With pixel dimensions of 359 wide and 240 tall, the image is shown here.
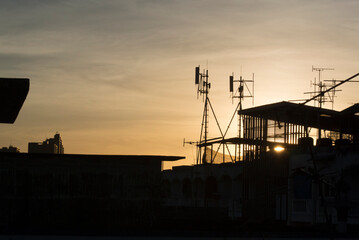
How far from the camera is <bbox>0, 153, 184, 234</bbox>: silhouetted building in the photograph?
98.3ft

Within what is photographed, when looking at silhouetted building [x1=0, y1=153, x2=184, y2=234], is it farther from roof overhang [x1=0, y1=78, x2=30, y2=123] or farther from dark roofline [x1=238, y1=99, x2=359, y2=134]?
roof overhang [x1=0, y1=78, x2=30, y2=123]

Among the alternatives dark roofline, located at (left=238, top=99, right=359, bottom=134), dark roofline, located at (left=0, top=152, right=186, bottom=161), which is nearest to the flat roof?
dark roofline, located at (left=238, top=99, right=359, bottom=134)

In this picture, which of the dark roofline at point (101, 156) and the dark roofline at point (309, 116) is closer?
the dark roofline at point (101, 156)

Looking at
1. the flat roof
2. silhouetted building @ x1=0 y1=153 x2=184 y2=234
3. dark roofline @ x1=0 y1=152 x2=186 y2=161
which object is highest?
the flat roof

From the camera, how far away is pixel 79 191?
3088 centimetres

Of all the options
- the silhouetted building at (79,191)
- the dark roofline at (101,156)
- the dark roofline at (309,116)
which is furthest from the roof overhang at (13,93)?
the dark roofline at (309,116)

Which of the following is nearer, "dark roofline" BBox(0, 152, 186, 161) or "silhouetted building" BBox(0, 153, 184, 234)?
"silhouetted building" BBox(0, 153, 184, 234)

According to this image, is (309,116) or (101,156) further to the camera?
(309,116)

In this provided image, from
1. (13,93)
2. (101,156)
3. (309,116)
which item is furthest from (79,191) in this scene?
(309,116)

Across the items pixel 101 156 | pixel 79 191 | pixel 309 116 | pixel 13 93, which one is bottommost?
pixel 79 191

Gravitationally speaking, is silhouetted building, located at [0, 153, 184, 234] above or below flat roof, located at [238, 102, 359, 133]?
below

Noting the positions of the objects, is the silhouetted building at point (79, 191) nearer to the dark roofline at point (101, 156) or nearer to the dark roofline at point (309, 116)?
the dark roofline at point (101, 156)

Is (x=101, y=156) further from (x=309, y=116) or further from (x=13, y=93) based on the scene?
(x=309, y=116)

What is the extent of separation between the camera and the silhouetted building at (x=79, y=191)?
98.3ft
